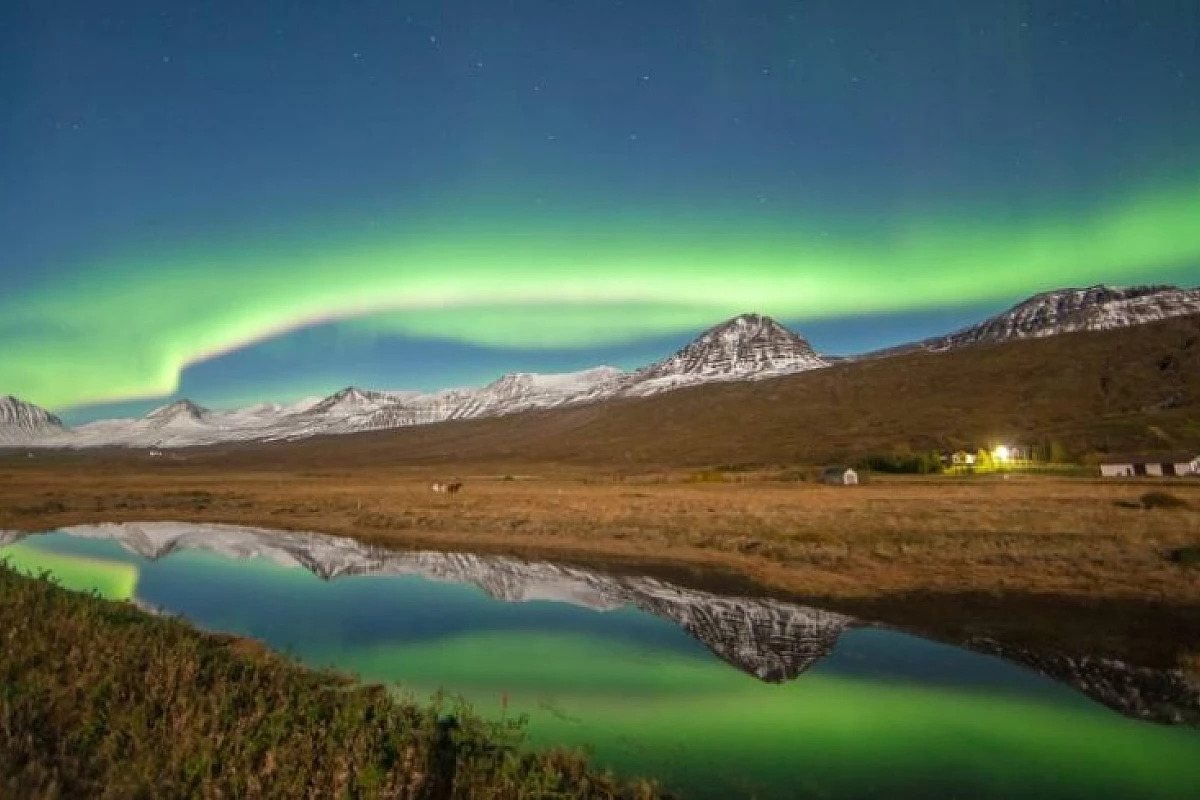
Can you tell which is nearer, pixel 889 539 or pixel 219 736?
pixel 219 736

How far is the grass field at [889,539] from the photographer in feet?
→ 76.3

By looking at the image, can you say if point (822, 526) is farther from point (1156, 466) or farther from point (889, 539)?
point (1156, 466)

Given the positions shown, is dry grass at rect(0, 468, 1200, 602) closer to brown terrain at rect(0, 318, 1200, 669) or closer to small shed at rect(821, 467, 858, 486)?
brown terrain at rect(0, 318, 1200, 669)

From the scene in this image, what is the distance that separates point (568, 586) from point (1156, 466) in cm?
8146

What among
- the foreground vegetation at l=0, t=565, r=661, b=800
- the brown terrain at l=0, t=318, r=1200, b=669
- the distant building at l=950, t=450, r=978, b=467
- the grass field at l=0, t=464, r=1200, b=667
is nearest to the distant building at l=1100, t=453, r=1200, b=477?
the brown terrain at l=0, t=318, r=1200, b=669

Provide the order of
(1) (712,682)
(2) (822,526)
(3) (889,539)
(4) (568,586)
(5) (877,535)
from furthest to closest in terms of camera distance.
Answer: (2) (822,526)
(5) (877,535)
(3) (889,539)
(4) (568,586)
(1) (712,682)

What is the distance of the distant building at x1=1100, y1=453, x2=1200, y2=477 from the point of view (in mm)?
84812

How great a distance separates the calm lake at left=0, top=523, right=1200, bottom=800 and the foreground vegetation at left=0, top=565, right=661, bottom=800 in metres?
2.26

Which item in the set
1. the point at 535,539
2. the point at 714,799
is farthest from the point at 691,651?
the point at 535,539

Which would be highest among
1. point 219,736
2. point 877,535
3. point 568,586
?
point 219,736

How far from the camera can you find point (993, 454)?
116 meters

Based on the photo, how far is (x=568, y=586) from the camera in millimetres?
30891

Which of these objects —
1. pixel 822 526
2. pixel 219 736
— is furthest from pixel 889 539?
pixel 219 736

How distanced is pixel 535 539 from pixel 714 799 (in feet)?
109
